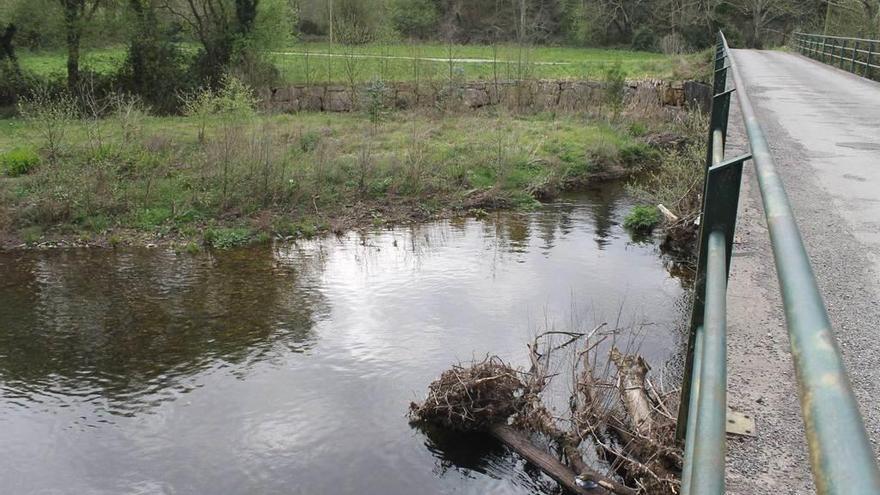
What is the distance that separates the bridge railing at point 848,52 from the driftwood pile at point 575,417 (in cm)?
1776

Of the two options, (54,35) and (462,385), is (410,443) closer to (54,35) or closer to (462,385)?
(462,385)

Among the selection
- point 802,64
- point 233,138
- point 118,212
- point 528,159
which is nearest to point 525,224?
point 528,159

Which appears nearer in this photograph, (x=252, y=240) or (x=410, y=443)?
(x=410, y=443)

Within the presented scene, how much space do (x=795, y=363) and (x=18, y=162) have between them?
74.8 ft

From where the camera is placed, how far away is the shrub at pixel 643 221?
18375 millimetres

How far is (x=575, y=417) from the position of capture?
855 cm

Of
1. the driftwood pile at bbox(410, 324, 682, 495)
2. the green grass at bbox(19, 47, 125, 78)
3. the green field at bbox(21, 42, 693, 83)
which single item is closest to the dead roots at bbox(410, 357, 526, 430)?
the driftwood pile at bbox(410, 324, 682, 495)

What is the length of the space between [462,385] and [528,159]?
53.0 ft

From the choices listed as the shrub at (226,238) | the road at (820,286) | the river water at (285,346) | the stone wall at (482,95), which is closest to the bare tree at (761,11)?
the stone wall at (482,95)

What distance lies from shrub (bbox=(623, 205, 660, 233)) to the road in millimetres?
6992

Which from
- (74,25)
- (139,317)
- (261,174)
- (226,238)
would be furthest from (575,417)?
(74,25)

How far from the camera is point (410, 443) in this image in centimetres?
934

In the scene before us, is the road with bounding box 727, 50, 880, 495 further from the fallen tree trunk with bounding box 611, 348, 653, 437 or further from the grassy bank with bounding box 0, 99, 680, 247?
the grassy bank with bounding box 0, 99, 680, 247

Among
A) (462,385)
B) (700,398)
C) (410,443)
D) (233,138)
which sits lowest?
(410,443)
